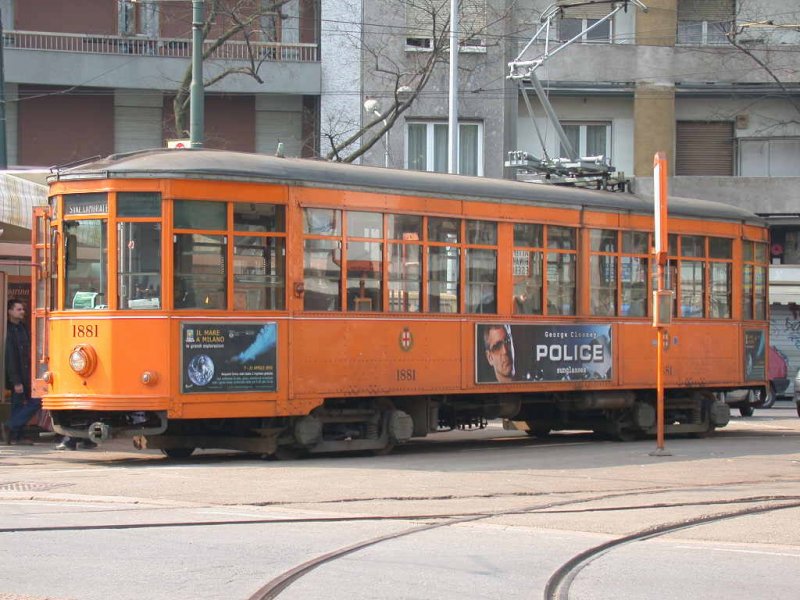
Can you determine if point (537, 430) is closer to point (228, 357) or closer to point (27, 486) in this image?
point (228, 357)

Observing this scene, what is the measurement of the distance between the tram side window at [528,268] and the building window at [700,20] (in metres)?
18.7

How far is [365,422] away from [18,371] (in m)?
4.17

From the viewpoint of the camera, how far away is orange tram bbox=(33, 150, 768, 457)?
13.8 meters

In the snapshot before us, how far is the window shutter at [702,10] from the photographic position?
33969mm

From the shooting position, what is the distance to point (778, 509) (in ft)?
37.5

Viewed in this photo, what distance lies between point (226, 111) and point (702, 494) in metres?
21.4

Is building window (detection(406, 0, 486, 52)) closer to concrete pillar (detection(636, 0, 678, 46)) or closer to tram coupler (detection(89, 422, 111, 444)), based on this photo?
concrete pillar (detection(636, 0, 678, 46))

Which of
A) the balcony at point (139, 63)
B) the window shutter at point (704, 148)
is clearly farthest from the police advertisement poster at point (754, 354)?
the window shutter at point (704, 148)

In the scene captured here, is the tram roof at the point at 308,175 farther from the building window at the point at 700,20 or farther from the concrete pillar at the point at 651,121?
the building window at the point at 700,20

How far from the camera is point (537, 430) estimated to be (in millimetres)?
19906

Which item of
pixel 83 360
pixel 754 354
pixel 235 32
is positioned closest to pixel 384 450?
pixel 83 360

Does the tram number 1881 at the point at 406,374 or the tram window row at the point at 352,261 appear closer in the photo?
the tram window row at the point at 352,261

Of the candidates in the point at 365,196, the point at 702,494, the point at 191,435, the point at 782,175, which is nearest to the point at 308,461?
the point at 191,435

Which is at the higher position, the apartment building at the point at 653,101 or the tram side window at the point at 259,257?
the apartment building at the point at 653,101
